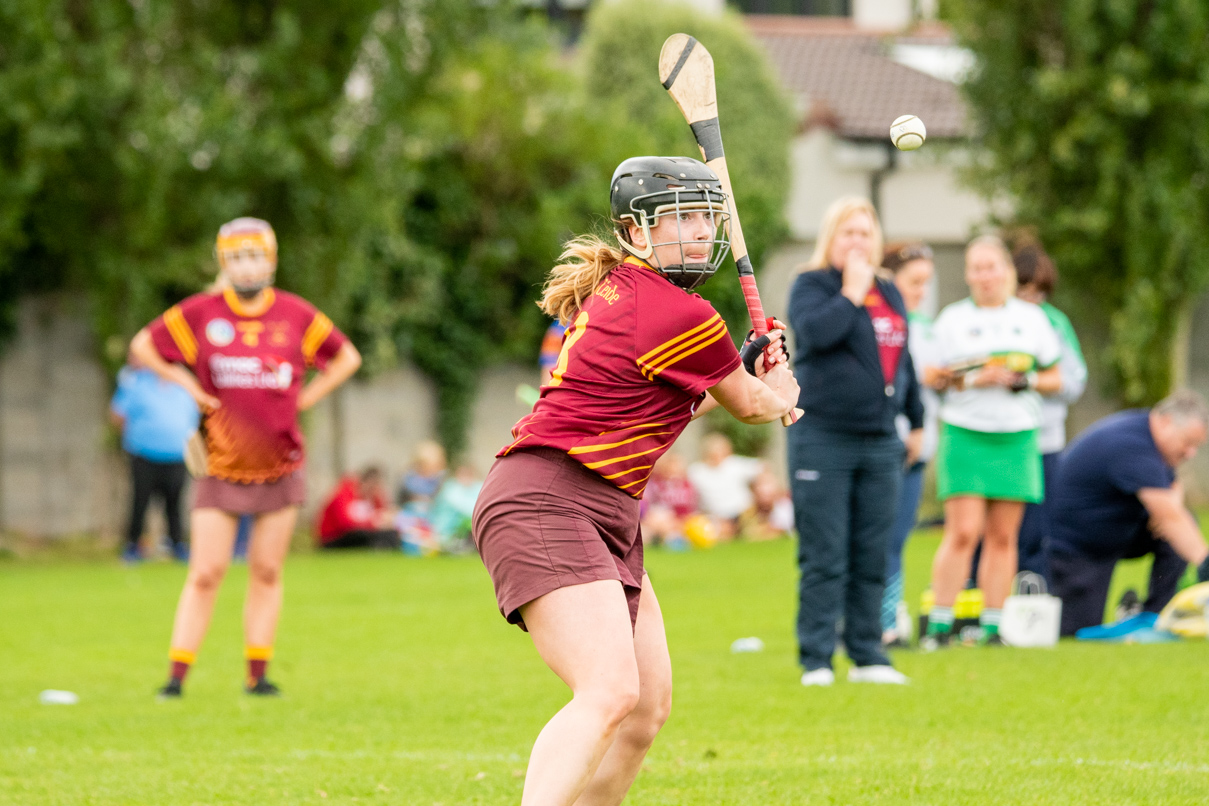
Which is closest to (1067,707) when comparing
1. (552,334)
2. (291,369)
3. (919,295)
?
(919,295)

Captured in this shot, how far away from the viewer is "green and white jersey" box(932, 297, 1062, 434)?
920 cm

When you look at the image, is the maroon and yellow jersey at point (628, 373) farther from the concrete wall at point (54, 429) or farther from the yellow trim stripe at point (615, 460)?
the concrete wall at point (54, 429)

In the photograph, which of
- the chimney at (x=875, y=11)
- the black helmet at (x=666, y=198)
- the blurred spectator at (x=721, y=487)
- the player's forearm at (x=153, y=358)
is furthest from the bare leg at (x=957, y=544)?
the chimney at (x=875, y=11)

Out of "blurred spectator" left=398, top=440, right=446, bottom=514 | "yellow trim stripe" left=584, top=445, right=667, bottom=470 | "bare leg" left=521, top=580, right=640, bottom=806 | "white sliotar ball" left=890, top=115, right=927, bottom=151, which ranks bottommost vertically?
"blurred spectator" left=398, top=440, right=446, bottom=514

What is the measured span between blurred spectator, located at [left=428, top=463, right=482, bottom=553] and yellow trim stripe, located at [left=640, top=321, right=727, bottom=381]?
1483 cm

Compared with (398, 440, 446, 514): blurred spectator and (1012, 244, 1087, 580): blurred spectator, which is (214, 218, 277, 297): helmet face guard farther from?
(398, 440, 446, 514): blurred spectator

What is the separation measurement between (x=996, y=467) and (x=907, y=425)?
0.83 m

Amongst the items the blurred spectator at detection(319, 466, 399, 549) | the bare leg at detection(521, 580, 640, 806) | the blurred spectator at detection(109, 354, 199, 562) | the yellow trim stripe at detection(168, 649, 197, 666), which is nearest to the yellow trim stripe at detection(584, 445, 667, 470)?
the bare leg at detection(521, 580, 640, 806)

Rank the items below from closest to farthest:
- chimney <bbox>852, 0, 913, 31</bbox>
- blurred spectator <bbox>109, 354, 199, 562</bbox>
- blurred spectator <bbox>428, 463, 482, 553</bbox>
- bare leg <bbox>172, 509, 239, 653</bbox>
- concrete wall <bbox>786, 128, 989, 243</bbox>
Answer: bare leg <bbox>172, 509, 239, 653</bbox>, blurred spectator <bbox>109, 354, 199, 562</bbox>, blurred spectator <bbox>428, 463, 482, 553</bbox>, concrete wall <bbox>786, 128, 989, 243</bbox>, chimney <bbox>852, 0, 913, 31</bbox>

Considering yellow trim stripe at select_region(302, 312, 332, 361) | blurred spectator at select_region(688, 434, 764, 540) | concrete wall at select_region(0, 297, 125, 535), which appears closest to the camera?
yellow trim stripe at select_region(302, 312, 332, 361)

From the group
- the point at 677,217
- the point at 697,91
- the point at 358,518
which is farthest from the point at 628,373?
the point at 358,518

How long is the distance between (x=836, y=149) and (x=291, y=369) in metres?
19.7

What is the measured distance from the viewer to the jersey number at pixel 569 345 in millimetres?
4336

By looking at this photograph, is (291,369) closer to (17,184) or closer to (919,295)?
(919,295)
